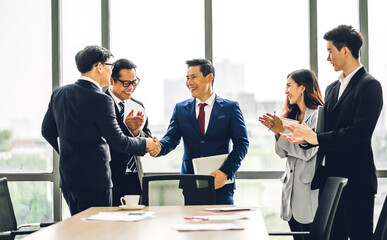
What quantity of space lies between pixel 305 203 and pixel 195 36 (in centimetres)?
213

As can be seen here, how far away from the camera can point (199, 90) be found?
398 centimetres

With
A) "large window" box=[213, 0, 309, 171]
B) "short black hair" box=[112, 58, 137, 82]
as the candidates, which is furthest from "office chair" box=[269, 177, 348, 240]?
"large window" box=[213, 0, 309, 171]

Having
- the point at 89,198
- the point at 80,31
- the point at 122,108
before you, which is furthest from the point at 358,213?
the point at 80,31

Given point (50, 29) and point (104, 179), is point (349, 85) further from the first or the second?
point (50, 29)

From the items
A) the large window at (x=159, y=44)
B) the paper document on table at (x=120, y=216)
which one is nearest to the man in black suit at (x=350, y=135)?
the paper document on table at (x=120, y=216)

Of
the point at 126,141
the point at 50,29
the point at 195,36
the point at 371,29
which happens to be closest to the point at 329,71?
the point at 371,29

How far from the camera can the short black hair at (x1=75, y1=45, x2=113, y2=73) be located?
3.45 metres

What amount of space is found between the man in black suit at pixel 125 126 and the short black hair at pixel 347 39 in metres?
1.59

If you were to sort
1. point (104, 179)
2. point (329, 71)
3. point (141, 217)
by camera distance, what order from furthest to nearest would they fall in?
point (329, 71) → point (104, 179) → point (141, 217)

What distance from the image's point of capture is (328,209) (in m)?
2.48

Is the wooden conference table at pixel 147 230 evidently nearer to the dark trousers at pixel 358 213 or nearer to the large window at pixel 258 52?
the dark trousers at pixel 358 213

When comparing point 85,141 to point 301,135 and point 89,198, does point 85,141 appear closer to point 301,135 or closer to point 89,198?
point 89,198

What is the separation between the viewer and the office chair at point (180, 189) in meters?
3.24

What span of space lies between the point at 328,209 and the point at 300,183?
3.77ft
